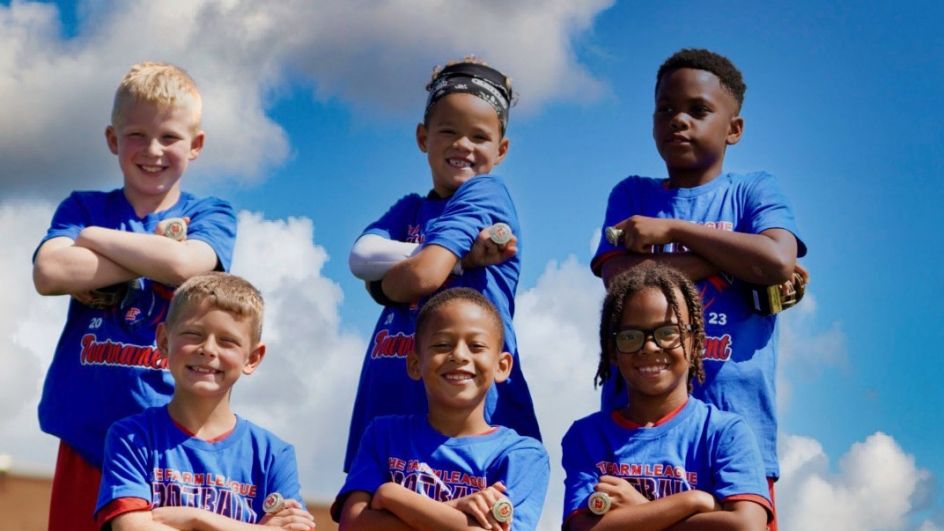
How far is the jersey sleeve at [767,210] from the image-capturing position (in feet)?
16.0

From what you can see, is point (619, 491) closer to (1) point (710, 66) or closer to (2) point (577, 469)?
(2) point (577, 469)

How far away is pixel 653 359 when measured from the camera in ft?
14.5

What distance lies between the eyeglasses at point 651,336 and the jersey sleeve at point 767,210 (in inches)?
28.5

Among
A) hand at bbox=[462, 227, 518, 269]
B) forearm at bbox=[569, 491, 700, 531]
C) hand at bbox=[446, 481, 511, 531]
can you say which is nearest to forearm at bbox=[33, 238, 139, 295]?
hand at bbox=[462, 227, 518, 269]

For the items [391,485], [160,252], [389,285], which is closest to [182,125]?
[160,252]

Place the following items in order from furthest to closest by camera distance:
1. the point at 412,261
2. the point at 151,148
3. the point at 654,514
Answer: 1. the point at 151,148
2. the point at 412,261
3. the point at 654,514

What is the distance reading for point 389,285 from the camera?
4.77 m

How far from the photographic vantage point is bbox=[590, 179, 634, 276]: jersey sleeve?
16.4 ft

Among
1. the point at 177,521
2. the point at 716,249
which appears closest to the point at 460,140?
the point at 716,249

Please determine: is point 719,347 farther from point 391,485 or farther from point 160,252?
point 160,252

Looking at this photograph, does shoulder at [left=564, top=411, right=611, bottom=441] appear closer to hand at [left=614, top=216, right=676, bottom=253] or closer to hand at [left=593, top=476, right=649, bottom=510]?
hand at [left=593, top=476, right=649, bottom=510]

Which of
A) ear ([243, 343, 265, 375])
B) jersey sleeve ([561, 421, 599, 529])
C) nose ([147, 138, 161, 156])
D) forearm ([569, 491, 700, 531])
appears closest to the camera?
forearm ([569, 491, 700, 531])

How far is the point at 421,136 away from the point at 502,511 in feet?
6.73

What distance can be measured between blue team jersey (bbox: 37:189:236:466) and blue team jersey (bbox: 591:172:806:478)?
1967mm
